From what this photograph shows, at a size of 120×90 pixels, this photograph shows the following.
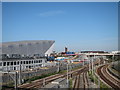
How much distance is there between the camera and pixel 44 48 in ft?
142

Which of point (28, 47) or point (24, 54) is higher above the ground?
point (28, 47)

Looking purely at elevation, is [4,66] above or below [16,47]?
below

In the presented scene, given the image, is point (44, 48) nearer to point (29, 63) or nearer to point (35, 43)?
point (35, 43)

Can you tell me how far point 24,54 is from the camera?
121 ft

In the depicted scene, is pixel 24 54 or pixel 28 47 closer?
pixel 24 54

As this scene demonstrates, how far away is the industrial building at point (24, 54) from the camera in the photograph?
20138 mm

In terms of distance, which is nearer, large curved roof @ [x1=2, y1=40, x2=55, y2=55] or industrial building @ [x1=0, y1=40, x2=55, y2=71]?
industrial building @ [x1=0, y1=40, x2=55, y2=71]

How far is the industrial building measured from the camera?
20.1 meters

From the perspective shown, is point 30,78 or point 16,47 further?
point 16,47

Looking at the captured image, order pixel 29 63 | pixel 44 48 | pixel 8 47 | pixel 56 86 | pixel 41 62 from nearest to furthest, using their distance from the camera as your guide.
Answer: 1. pixel 56 86
2. pixel 29 63
3. pixel 41 62
4. pixel 8 47
5. pixel 44 48

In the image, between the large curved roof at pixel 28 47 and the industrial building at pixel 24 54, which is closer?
the industrial building at pixel 24 54

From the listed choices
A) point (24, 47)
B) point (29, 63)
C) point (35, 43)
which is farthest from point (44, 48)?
point (29, 63)

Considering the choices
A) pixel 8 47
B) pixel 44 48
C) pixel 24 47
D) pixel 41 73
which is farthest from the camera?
pixel 44 48

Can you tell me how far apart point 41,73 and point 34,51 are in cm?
2517
